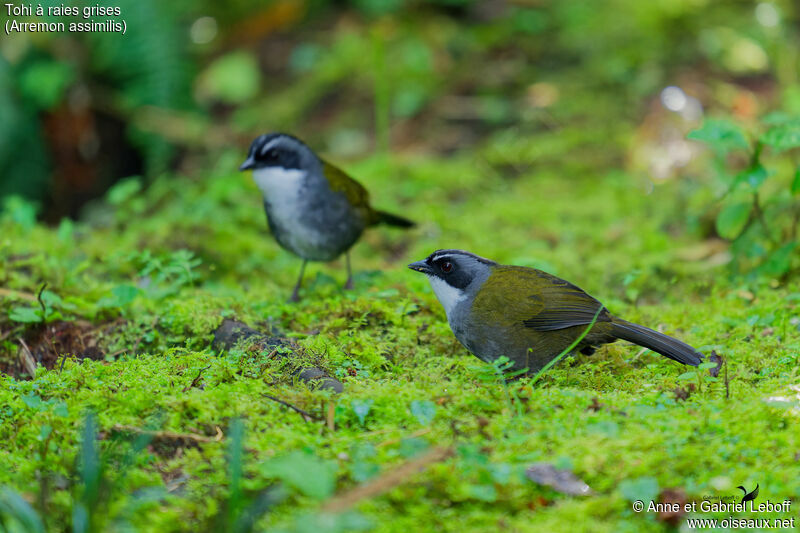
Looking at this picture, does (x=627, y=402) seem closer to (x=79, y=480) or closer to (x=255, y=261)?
(x=79, y=480)

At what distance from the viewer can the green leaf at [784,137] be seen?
4281mm

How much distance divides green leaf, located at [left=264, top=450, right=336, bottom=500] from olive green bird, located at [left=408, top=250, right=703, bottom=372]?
1.53 meters

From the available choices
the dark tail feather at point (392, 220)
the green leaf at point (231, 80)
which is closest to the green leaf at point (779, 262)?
the dark tail feather at point (392, 220)

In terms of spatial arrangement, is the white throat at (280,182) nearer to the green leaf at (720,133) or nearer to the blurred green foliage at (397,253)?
the blurred green foliage at (397,253)

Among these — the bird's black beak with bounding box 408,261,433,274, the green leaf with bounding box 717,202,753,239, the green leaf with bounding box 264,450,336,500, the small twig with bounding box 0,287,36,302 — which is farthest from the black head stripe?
the small twig with bounding box 0,287,36,302

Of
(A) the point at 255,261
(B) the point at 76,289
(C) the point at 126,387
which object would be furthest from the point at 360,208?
(C) the point at 126,387

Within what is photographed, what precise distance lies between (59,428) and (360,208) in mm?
2972

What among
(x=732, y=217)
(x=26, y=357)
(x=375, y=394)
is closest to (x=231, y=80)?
(x=26, y=357)

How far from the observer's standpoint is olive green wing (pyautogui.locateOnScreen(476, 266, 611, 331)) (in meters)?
3.82

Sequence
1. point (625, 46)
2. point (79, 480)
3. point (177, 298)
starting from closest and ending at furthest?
point (79, 480)
point (177, 298)
point (625, 46)

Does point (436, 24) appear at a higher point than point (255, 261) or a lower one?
higher

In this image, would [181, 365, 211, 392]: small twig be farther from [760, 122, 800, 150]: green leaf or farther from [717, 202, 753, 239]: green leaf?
[717, 202, 753, 239]: green leaf

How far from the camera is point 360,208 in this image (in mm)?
5574

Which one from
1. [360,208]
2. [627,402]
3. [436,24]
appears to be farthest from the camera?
[436,24]
